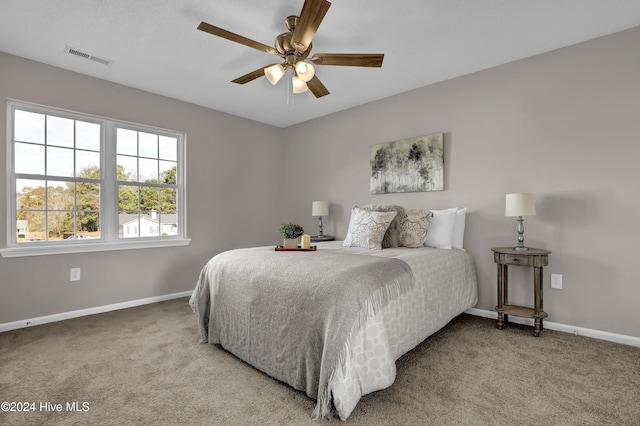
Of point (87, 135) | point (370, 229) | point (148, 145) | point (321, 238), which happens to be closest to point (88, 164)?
point (87, 135)

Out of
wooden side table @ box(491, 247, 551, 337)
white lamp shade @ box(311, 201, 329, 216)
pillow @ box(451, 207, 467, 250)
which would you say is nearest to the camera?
wooden side table @ box(491, 247, 551, 337)

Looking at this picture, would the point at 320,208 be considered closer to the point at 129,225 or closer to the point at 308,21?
the point at 129,225

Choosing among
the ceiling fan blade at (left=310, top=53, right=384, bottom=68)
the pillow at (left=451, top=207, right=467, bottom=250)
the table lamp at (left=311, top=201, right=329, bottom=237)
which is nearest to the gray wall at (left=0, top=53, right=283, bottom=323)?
the table lamp at (left=311, top=201, right=329, bottom=237)

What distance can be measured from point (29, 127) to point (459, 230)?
4502 millimetres

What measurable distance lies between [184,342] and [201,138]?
2.78 m

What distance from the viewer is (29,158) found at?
3.17m

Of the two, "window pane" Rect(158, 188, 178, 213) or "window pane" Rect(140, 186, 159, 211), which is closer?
"window pane" Rect(140, 186, 159, 211)

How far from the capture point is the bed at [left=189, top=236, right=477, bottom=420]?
1687mm

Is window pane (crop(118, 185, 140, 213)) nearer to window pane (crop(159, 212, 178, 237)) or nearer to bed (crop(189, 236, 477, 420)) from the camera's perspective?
window pane (crop(159, 212, 178, 237))

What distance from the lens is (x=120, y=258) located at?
3.68m

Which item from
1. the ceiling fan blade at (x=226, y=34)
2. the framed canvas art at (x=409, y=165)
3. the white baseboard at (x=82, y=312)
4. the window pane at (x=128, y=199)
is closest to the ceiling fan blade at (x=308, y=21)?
the ceiling fan blade at (x=226, y=34)

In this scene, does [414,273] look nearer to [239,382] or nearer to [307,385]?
[307,385]

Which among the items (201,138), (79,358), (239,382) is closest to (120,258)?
(79,358)

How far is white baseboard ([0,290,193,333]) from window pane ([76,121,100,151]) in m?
1.77
